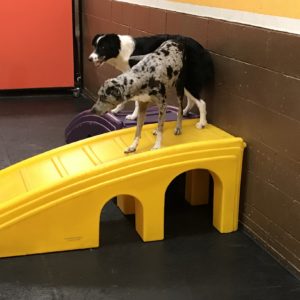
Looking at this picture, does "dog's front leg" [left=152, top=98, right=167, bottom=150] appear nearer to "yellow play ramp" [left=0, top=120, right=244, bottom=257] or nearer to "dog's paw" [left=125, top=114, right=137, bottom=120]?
"yellow play ramp" [left=0, top=120, right=244, bottom=257]

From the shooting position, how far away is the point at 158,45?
2.94 meters

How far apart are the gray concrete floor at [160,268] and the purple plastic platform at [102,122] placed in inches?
20.9

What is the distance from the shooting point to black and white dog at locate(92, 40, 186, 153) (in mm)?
2422

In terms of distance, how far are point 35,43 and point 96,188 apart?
3620 mm

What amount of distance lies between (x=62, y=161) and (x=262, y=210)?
106 centimetres

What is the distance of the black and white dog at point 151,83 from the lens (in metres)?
2.42

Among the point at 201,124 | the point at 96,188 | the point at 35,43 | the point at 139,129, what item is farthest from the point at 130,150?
the point at 35,43

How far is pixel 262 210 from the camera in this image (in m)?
2.58

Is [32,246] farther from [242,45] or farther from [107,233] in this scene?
[242,45]

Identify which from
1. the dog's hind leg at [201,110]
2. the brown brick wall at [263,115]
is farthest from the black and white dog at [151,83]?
the brown brick wall at [263,115]

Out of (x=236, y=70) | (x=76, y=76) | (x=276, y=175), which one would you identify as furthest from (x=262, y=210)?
(x=76, y=76)

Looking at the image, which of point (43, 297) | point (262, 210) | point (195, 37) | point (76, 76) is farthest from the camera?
point (76, 76)

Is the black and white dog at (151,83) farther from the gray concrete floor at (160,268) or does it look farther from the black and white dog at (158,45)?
the gray concrete floor at (160,268)

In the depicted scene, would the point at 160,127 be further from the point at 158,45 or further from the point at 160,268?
the point at 160,268
